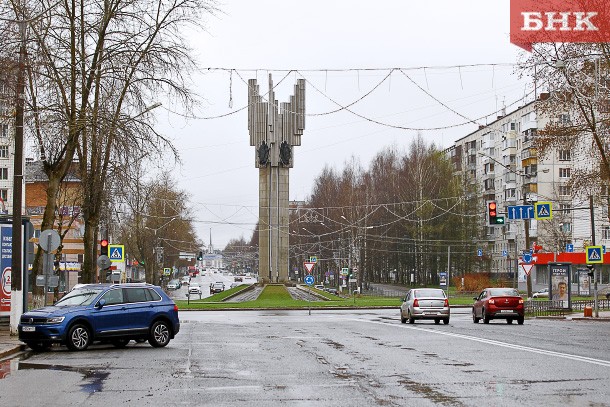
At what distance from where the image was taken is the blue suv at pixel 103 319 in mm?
21812

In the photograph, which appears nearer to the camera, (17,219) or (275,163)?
(17,219)

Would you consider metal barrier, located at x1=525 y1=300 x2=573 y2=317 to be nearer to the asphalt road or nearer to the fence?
the fence

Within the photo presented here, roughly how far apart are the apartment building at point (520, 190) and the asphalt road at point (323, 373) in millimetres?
64714

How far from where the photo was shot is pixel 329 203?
110562 millimetres

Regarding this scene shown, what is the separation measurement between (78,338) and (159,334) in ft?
7.36

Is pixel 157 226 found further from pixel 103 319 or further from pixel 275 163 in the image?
pixel 103 319

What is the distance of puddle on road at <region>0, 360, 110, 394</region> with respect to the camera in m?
14.3

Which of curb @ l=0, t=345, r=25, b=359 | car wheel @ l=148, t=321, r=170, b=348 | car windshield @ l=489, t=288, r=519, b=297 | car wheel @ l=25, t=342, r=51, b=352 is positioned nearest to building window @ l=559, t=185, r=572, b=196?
car windshield @ l=489, t=288, r=519, b=297

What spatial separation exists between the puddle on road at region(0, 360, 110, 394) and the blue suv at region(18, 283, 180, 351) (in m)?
1.48

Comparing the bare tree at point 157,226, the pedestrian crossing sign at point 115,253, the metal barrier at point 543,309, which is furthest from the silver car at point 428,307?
the bare tree at point 157,226

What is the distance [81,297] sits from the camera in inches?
907

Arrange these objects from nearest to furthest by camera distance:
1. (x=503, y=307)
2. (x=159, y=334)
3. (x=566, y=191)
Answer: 1. (x=159, y=334)
2. (x=503, y=307)
3. (x=566, y=191)

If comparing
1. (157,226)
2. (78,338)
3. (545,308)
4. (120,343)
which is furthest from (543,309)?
(157,226)

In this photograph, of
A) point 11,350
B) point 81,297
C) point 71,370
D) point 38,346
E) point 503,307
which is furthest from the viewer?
point 503,307
